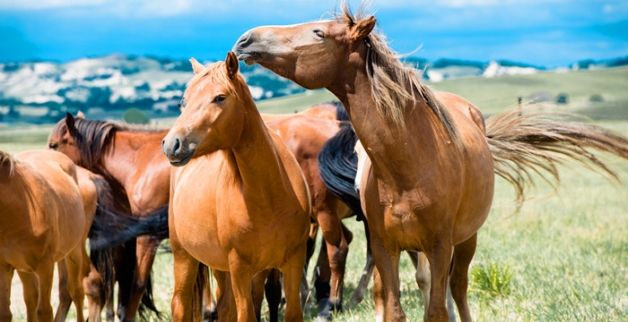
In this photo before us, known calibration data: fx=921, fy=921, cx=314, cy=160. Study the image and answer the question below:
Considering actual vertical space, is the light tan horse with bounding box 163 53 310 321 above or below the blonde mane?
below

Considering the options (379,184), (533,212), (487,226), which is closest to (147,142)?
(379,184)

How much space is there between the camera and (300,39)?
4.99 m

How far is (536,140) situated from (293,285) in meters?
2.60

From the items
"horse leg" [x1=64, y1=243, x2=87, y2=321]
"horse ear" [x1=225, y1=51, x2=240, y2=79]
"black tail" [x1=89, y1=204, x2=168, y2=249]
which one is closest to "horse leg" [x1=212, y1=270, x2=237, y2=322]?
"black tail" [x1=89, y1=204, x2=168, y2=249]

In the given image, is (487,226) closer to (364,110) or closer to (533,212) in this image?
(533,212)

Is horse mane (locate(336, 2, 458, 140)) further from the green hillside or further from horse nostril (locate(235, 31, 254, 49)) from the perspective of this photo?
the green hillside

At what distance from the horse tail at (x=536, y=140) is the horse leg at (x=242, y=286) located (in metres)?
2.34

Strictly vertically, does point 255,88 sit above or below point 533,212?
below

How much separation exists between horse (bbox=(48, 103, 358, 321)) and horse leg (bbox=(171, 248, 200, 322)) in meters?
1.67

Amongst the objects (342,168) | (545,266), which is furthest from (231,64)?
(545,266)

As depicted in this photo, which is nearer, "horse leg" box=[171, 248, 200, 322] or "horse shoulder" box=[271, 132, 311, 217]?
"horse shoulder" box=[271, 132, 311, 217]

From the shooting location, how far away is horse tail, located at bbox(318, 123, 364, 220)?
7.31 meters

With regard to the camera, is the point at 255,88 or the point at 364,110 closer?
the point at 364,110

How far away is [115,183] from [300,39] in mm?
4669
